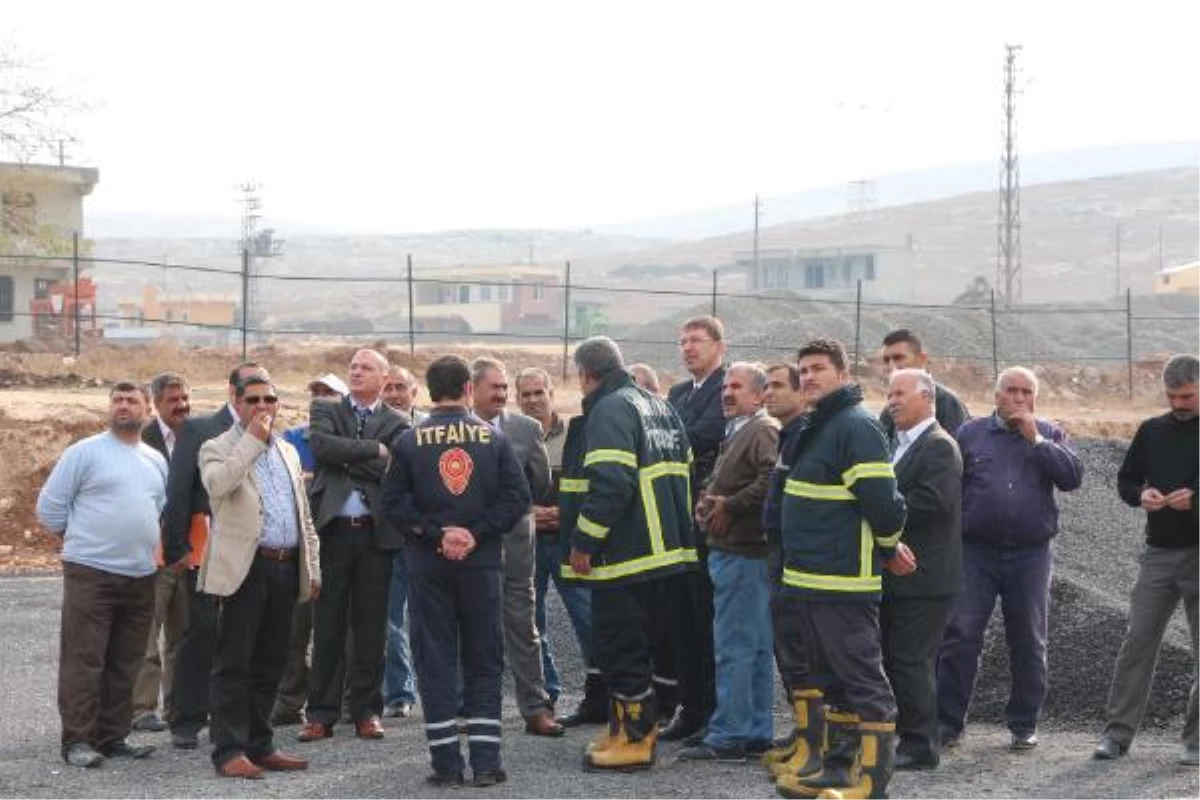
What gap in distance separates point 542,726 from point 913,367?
113 inches

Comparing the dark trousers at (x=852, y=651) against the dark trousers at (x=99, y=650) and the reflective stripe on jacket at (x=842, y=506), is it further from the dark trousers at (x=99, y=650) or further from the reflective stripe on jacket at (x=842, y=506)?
the dark trousers at (x=99, y=650)

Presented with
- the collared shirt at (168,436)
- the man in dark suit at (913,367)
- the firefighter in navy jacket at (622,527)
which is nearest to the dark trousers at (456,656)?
the firefighter in navy jacket at (622,527)

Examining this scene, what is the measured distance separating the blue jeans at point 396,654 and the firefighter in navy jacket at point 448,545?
2155mm

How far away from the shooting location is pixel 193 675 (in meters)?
10.4

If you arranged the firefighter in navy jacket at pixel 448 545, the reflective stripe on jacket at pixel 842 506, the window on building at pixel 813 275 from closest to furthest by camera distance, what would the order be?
the reflective stripe on jacket at pixel 842 506 → the firefighter in navy jacket at pixel 448 545 → the window on building at pixel 813 275

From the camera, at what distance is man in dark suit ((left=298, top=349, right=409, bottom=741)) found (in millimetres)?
10633

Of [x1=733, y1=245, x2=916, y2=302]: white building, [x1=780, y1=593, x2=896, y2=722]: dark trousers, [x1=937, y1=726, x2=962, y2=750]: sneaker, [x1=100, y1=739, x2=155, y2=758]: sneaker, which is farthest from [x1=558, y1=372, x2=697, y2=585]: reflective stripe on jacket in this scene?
[x1=733, y1=245, x2=916, y2=302]: white building

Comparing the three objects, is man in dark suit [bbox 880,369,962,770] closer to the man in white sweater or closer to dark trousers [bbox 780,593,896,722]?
dark trousers [bbox 780,593,896,722]

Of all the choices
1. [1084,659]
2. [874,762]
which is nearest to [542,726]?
[874,762]

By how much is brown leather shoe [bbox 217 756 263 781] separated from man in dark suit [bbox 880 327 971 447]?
12.2ft

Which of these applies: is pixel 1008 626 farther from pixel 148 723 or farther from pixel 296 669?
pixel 148 723

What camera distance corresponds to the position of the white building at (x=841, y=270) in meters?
132

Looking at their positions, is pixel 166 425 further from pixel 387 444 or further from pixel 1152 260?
pixel 1152 260

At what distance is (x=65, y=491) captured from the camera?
1008 cm
